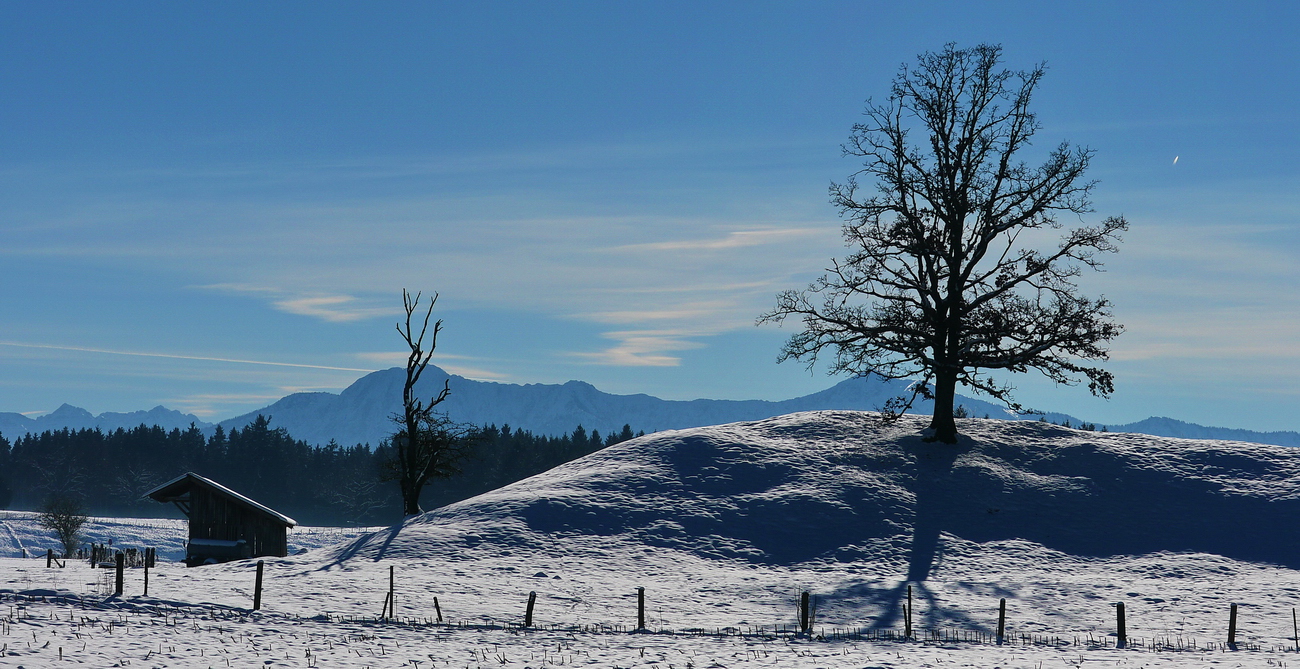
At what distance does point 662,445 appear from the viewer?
144ft

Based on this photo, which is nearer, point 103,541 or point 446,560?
point 446,560

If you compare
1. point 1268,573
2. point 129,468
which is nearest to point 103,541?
point 129,468

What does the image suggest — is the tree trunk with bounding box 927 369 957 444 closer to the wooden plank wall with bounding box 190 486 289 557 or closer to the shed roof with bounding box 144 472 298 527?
the shed roof with bounding box 144 472 298 527

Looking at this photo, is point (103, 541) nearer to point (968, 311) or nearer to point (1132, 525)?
point (968, 311)

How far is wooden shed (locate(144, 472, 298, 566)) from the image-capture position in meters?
43.0

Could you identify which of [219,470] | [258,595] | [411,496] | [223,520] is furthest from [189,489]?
[219,470]

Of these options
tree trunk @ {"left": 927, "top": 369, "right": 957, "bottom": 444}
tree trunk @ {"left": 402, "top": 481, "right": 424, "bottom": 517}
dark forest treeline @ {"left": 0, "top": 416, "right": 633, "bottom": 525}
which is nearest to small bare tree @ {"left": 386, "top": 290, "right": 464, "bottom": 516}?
tree trunk @ {"left": 402, "top": 481, "right": 424, "bottom": 517}

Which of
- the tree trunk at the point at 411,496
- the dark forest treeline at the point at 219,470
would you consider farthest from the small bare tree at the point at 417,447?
the dark forest treeline at the point at 219,470

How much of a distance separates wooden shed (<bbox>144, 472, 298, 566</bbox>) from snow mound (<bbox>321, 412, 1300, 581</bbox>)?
1031 cm

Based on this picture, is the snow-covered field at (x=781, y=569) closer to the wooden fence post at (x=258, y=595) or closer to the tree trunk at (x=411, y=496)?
the wooden fence post at (x=258, y=595)

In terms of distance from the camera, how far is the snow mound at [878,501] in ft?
110

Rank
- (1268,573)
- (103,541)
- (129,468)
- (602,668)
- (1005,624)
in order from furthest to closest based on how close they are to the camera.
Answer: (129,468), (103,541), (1268,573), (1005,624), (602,668)

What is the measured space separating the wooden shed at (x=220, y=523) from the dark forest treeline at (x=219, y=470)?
8078 cm

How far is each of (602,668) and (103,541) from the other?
82.4m
